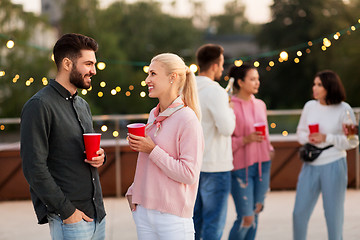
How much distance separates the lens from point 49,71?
962 inches

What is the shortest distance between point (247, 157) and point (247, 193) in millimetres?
240

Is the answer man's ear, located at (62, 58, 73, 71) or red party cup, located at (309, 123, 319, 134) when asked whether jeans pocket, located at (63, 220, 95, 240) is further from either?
red party cup, located at (309, 123, 319, 134)

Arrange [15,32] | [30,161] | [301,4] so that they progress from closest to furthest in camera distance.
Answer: [30,161] → [15,32] → [301,4]

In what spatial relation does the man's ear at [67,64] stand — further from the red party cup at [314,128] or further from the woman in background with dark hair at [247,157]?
the red party cup at [314,128]

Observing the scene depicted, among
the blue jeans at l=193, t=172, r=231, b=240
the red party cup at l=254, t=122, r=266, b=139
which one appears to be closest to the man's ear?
the blue jeans at l=193, t=172, r=231, b=240

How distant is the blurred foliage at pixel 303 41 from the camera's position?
27.9 meters

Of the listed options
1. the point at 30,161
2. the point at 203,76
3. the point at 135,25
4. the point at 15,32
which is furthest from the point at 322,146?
the point at 135,25

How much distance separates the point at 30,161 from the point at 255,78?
202 cm

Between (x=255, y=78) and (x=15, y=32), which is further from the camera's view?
(x=15, y=32)

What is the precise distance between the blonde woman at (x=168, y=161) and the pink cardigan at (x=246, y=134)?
1.41 meters

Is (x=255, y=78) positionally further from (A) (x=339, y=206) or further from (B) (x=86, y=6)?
(B) (x=86, y=6)

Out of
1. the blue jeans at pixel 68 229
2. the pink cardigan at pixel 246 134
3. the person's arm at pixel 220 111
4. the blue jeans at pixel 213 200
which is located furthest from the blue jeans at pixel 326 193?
the blue jeans at pixel 68 229

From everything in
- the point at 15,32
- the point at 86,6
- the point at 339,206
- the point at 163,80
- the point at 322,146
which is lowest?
the point at 339,206

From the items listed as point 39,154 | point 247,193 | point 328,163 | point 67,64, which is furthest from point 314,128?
point 39,154
